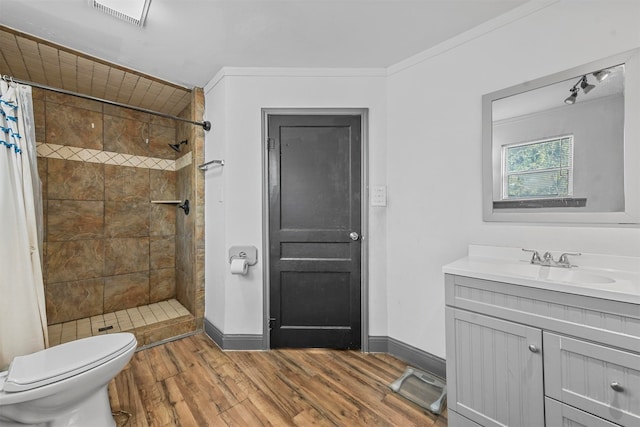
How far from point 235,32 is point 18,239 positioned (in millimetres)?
1745

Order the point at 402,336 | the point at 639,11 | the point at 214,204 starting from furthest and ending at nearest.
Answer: the point at 214,204 → the point at 402,336 → the point at 639,11

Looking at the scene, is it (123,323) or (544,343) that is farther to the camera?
(123,323)

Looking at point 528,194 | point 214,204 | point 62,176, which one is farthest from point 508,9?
point 62,176

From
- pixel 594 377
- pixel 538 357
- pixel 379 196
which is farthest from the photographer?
pixel 379 196

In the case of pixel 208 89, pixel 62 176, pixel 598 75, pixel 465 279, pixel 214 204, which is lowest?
pixel 465 279

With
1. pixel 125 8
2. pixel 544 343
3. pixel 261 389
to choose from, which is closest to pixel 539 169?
pixel 544 343

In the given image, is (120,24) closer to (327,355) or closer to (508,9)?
(508,9)

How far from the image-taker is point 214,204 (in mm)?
2299

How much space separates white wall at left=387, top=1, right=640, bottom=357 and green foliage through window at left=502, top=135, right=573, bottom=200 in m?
0.16

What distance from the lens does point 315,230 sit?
6.85ft

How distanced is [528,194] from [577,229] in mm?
272

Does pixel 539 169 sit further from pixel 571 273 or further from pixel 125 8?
pixel 125 8

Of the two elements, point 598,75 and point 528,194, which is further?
point 528,194

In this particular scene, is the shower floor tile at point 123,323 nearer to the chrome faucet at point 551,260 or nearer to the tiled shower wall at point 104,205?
the tiled shower wall at point 104,205
